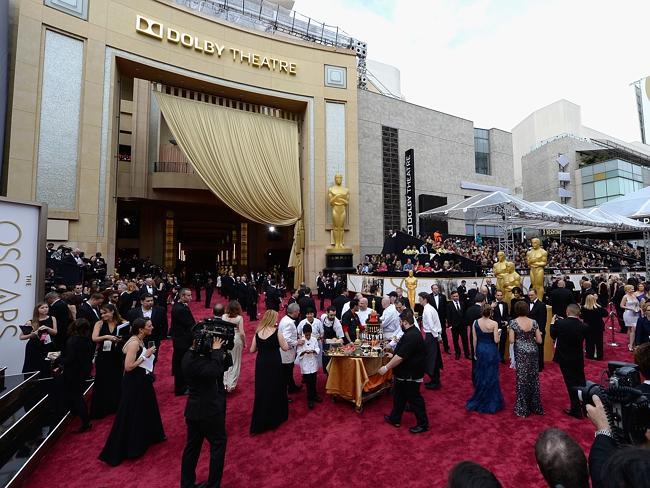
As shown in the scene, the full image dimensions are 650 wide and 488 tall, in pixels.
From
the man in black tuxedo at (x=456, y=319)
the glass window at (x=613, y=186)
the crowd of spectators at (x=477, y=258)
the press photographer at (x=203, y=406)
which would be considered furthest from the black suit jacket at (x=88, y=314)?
the glass window at (x=613, y=186)

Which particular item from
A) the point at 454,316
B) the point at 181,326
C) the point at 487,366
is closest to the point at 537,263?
the point at 454,316

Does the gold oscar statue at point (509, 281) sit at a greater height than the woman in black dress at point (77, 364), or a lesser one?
greater

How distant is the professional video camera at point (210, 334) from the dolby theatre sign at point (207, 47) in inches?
658

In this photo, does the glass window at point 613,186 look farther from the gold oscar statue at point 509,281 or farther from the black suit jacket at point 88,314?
the black suit jacket at point 88,314

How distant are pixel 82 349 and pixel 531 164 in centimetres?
4257

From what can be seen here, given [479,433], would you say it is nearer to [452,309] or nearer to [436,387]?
[436,387]

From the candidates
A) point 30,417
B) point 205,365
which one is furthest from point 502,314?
point 30,417

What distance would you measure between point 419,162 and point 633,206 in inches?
476

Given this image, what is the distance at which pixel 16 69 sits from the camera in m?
12.1

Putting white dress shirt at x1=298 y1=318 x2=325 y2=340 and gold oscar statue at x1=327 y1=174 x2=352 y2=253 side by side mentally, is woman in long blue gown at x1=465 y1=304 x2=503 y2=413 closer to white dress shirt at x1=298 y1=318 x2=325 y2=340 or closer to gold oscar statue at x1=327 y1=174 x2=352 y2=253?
white dress shirt at x1=298 y1=318 x2=325 y2=340

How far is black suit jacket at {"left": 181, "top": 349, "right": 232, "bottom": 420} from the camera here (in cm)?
301

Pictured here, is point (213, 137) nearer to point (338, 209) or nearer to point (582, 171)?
point (338, 209)

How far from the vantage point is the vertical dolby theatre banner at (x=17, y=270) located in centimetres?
557

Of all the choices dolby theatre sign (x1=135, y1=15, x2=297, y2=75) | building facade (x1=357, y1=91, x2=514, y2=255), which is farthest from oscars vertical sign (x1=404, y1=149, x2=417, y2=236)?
dolby theatre sign (x1=135, y1=15, x2=297, y2=75)
